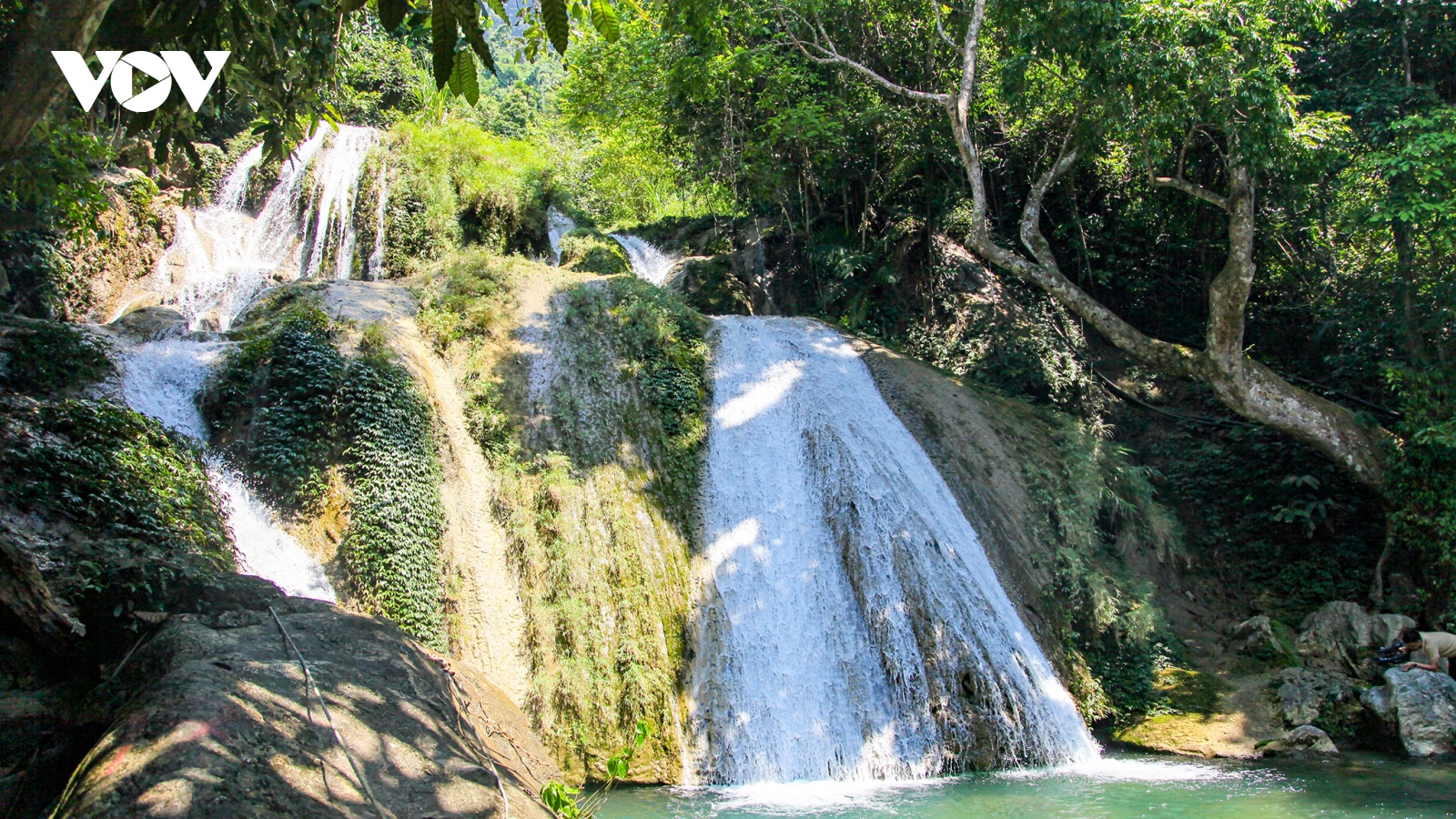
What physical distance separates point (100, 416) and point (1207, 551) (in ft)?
48.7

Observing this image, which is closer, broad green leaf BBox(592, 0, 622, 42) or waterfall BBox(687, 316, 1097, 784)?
broad green leaf BBox(592, 0, 622, 42)

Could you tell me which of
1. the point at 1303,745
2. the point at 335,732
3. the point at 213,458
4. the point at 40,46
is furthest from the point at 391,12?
the point at 1303,745

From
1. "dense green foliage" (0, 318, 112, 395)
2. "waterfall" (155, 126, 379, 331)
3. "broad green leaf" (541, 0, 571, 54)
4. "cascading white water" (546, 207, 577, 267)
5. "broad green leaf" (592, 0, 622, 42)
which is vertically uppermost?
"cascading white water" (546, 207, 577, 267)

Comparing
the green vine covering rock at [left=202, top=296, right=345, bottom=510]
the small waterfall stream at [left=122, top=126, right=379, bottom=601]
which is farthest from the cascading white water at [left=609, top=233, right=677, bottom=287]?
the green vine covering rock at [left=202, top=296, right=345, bottom=510]

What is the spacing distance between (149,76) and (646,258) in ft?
57.6

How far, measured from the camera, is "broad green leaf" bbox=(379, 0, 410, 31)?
2.90 m

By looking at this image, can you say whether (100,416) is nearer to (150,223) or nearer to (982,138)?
(150,223)

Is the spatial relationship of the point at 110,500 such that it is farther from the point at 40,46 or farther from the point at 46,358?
the point at 40,46

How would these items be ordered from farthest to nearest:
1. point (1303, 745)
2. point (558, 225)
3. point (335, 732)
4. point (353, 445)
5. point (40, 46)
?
point (558, 225) < point (1303, 745) < point (353, 445) < point (335, 732) < point (40, 46)

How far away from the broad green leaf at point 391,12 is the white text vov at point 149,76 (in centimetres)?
222

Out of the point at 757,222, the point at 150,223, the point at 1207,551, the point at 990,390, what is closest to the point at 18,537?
the point at 150,223

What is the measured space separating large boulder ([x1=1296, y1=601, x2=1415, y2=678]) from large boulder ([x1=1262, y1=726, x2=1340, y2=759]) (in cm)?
152

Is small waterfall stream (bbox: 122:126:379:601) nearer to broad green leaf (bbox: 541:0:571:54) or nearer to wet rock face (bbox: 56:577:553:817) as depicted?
wet rock face (bbox: 56:577:553:817)

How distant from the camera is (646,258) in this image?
22047 mm
